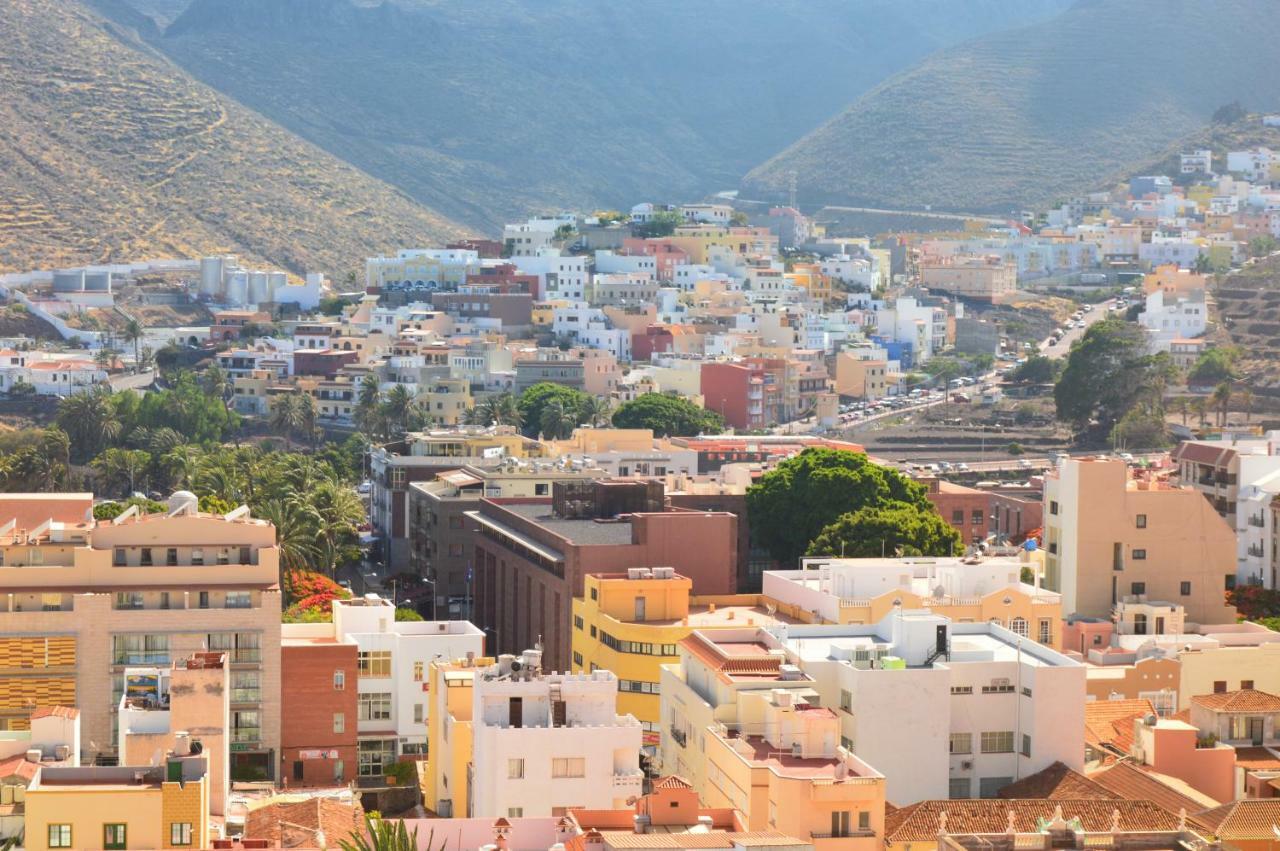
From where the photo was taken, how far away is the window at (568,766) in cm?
3884

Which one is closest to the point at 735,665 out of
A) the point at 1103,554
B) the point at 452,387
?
the point at 1103,554

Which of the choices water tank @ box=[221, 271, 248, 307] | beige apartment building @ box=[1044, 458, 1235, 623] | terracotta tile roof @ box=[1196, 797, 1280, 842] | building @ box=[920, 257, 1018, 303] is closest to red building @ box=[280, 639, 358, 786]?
terracotta tile roof @ box=[1196, 797, 1280, 842]

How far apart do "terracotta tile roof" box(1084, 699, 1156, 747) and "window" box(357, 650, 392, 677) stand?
1326 centimetres

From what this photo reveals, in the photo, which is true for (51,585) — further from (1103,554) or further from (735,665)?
(1103,554)

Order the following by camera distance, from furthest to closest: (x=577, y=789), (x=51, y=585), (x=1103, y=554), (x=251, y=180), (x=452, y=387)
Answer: (x=251, y=180), (x=452, y=387), (x=1103, y=554), (x=51, y=585), (x=577, y=789)

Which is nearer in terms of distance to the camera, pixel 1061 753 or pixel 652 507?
pixel 1061 753

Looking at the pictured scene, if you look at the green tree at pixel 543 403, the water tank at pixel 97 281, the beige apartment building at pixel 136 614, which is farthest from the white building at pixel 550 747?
the water tank at pixel 97 281

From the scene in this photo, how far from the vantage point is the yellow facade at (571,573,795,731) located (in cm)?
5350

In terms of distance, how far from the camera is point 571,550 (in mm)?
59406

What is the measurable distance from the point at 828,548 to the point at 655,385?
52.5 metres

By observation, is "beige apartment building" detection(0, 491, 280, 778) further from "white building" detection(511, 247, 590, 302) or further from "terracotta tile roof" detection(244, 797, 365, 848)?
"white building" detection(511, 247, 590, 302)

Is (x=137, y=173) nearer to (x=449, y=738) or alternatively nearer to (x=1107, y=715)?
(x=1107, y=715)

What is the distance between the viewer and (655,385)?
118m

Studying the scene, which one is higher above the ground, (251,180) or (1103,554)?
(251,180)
